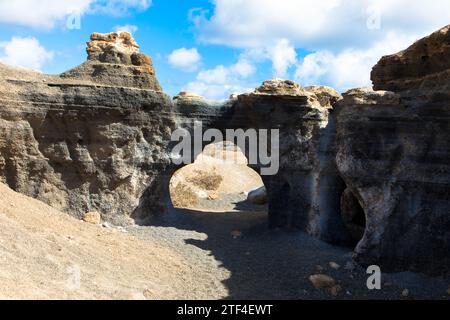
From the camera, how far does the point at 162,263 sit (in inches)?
Answer: 444

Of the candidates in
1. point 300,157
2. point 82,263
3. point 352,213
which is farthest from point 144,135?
Answer: point 352,213

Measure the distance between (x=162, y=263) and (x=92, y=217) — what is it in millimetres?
3371

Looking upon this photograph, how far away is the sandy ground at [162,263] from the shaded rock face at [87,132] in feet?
3.37

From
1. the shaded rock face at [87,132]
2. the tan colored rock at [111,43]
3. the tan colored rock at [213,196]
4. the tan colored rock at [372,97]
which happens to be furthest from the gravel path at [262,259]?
the tan colored rock at [111,43]

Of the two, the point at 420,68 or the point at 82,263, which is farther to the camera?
the point at 420,68

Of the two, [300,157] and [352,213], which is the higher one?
[300,157]

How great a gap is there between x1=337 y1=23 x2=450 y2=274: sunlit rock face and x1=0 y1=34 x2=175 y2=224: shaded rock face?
559 centimetres

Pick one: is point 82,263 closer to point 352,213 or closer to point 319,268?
point 319,268

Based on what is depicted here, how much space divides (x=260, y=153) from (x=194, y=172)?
1007cm

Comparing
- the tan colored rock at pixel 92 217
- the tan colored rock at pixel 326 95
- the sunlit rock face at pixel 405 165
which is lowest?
the tan colored rock at pixel 92 217

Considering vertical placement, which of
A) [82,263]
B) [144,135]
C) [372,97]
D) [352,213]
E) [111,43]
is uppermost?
[111,43]

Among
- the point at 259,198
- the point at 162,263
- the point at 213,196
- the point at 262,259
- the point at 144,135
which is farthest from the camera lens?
the point at 213,196

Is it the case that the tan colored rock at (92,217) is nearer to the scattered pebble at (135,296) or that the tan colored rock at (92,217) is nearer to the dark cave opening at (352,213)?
the scattered pebble at (135,296)

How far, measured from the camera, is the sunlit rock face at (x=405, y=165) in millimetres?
10453
